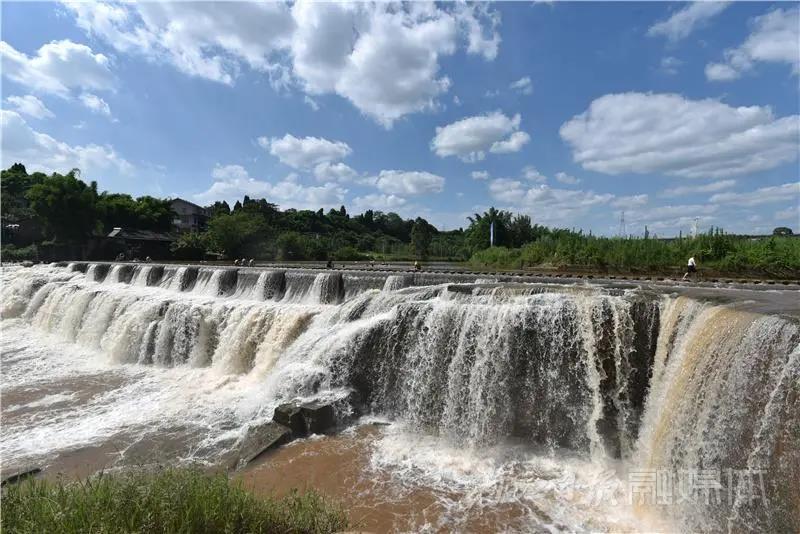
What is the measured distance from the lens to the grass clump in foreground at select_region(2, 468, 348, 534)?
2.86 m

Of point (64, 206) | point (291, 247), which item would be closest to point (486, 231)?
point (291, 247)

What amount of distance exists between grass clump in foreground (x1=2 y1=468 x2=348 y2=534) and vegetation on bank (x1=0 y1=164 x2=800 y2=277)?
1365 centimetres

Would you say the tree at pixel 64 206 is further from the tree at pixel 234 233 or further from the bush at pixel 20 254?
the tree at pixel 234 233

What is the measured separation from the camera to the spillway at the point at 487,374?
175 inches

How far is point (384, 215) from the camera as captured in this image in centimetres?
8275

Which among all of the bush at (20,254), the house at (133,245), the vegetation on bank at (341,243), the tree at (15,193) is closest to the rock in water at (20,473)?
the vegetation on bank at (341,243)

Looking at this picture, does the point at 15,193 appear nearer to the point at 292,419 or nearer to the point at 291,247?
the point at 291,247

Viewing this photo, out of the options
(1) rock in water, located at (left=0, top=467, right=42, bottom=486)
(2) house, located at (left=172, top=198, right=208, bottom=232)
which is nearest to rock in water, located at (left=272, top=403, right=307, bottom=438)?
(1) rock in water, located at (left=0, top=467, right=42, bottom=486)

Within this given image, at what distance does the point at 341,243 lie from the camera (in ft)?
146

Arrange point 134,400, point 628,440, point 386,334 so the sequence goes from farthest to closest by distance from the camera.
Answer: point 134,400 → point 386,334 → point 628,440

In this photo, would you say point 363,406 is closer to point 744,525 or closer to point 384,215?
point 744,525

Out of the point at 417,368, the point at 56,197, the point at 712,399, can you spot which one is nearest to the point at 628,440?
the point at 712,399

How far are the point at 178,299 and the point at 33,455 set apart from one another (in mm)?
7229

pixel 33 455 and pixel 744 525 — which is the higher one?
pixel 744 525
